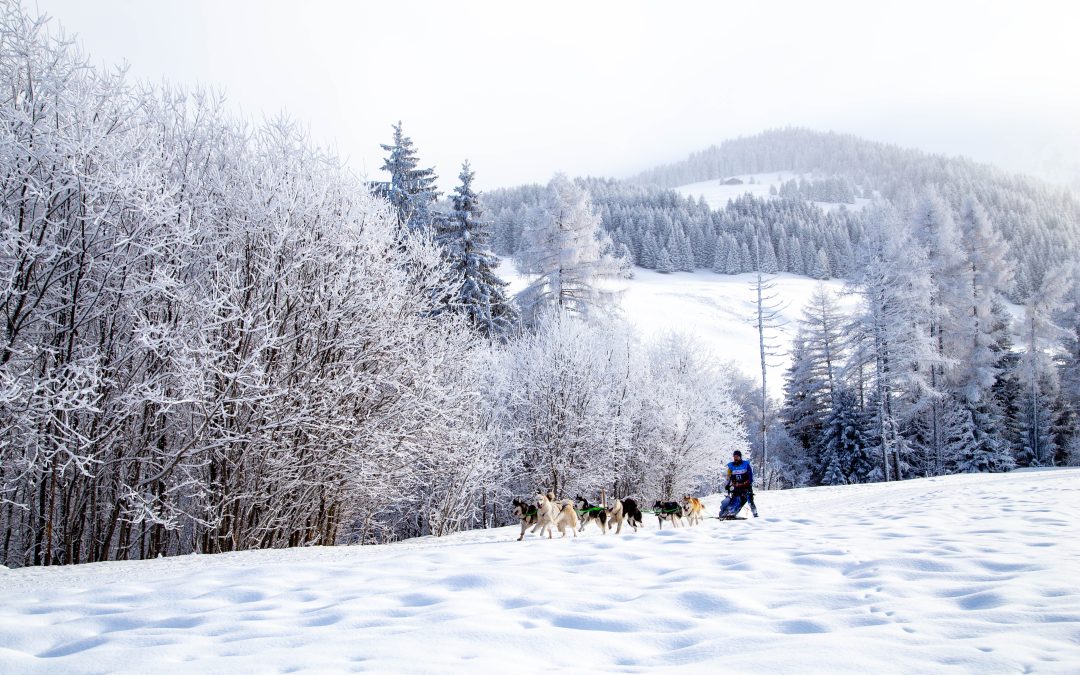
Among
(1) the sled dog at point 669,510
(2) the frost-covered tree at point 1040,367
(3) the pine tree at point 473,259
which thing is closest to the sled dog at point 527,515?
(1) the sled dog at point 669,510

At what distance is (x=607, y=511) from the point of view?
11617 millimetres

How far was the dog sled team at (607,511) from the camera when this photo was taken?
10695mm

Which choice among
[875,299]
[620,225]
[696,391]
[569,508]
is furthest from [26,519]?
[620,225]

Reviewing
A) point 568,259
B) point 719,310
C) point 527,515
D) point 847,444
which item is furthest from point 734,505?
point 719,310

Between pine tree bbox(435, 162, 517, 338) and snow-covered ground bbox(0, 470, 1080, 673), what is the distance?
20.4 metres

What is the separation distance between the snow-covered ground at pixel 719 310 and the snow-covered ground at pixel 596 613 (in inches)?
1140

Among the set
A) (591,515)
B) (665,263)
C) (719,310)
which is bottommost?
(591,515)

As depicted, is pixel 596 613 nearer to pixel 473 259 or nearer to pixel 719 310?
pixel 473 259

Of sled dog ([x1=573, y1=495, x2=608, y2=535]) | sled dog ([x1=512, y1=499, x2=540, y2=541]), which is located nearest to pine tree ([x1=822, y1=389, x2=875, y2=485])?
sled dog ([x1=573, y1=495, x2=608, y2=535])

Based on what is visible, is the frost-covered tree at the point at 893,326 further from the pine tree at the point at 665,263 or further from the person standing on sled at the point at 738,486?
the pine tree at the point at 665,263

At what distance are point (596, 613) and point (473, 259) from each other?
24.3 metres

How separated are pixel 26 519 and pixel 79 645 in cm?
1235

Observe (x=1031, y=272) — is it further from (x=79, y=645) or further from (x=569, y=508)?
(x=79, y=645)

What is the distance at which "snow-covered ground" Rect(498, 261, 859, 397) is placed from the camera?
47781 mm
